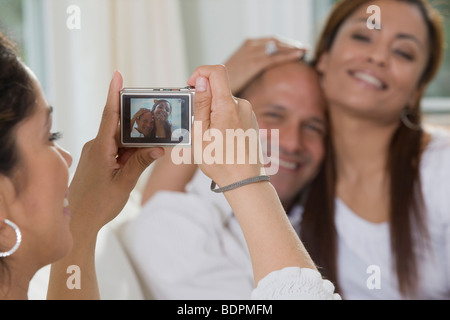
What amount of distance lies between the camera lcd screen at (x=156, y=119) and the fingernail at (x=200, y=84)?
1 cm

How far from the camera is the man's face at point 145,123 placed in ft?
1.97

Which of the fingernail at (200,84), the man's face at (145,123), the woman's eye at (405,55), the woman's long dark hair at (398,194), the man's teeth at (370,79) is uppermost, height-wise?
the fingernail at (200,84)

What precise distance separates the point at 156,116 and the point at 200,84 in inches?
2.4

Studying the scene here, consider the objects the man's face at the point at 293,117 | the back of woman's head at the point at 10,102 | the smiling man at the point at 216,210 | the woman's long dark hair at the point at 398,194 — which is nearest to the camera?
the back of woman's head at the point at 10,102

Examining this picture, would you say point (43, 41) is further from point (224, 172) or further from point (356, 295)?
point (224, 172)

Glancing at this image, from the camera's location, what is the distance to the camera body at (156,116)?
0.59 meters

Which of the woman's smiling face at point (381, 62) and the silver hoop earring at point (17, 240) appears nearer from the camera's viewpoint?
the silver hoop earring at point (17, 240)

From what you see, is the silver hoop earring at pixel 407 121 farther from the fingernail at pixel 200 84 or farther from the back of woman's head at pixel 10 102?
the back of woman's head at pixel 10 102

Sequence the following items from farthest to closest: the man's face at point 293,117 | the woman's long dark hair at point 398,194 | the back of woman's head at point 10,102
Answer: the man's face at point 293,117 < the woman's long dark hair at point 398,194 < the back of woman's head at point 10,102

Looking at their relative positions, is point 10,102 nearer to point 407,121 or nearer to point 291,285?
point 291,285

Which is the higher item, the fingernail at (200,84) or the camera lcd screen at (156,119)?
the fingernail at (200,84)

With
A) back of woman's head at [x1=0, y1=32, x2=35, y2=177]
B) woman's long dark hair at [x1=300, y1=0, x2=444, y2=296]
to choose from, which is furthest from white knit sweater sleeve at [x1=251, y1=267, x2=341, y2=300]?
woman's long dark hair at [x1=300, y1=0, x2=444, y2=296]

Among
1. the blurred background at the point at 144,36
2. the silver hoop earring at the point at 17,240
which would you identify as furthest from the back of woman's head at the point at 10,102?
the blurred background at the point at 144,36
